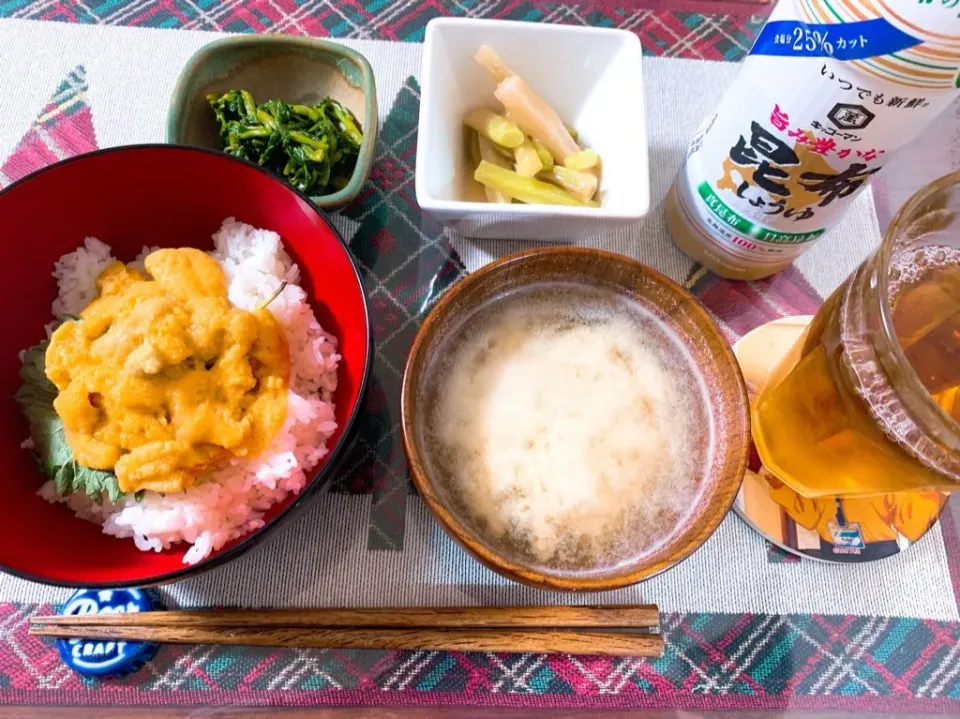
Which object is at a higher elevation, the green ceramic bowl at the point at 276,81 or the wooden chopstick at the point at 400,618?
the green ceramic bowl at the point at 276,81

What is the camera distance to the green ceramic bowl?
110cm

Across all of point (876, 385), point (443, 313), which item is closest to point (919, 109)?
point (876, 385)

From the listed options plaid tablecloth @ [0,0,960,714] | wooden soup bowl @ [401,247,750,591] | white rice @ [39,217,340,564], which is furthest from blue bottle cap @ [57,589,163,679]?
wooden soup bowl @ [401,247,750,591]

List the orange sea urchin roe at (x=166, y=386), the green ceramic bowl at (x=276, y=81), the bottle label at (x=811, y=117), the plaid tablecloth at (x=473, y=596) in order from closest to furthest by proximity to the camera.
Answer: the bottle label at (x=811, y=117) < the orange sea urchin roe at (x=166, y=386) < the plaid tablecloth at (x=473, y=596) < the green ceramic bowl at (x=276, y=81)

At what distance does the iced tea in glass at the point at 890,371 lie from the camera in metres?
0.77

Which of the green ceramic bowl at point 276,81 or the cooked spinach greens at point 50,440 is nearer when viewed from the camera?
the cooked spinach greens at point 50,440

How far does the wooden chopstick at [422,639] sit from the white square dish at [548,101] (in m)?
0.65

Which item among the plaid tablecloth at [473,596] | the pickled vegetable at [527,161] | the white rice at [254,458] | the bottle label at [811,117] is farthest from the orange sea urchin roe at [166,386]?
the bottle label at [811,117]

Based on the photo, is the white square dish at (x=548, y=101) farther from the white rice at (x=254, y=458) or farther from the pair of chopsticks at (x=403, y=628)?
the pair of chopsticks at (x=403, y=628)

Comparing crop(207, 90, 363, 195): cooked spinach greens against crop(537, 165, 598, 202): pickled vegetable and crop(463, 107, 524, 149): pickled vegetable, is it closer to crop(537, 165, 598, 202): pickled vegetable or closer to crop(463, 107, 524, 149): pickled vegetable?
crop(463, 107, 524, 149): pickled vegetable

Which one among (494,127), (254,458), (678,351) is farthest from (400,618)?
(494,127)

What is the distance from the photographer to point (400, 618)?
37.8 inches

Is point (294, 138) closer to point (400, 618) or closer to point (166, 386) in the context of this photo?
point (166, 386)

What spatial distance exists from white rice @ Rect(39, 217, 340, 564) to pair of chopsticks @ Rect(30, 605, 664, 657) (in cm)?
14
